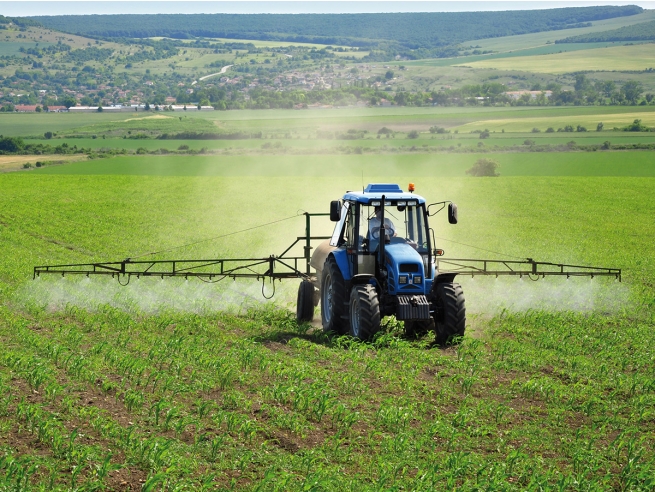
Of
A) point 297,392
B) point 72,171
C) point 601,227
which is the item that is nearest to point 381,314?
point 297,392

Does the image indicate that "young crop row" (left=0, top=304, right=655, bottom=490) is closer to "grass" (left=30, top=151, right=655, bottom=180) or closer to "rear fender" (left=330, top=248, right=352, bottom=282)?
"rear fender" (left=330, top=248, right=352, bottom=282)

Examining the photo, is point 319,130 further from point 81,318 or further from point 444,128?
point 81,318

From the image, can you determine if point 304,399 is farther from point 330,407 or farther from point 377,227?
point 377,227

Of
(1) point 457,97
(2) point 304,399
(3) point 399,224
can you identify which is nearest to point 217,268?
(3) point 399,224

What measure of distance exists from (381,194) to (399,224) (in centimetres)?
66

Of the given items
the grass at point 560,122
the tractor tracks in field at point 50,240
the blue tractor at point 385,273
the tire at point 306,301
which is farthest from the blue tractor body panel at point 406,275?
the grass at point 560,122

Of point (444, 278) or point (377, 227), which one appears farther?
point (377, 227)

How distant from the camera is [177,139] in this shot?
97188mm

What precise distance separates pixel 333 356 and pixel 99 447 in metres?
5.36

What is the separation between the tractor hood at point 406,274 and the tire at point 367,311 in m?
0.40

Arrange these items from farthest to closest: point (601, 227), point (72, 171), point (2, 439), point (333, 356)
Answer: point (72, 171) < point (601, 227) < point (333, 356) < point (2, 439)

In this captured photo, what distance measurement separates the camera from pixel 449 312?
14.9 m

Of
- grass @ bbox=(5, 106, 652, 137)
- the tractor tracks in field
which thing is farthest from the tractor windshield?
grass @ bbox=(5, 106, 652, 137)

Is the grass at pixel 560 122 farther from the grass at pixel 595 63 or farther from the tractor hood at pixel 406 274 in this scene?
the tractor hood at pixel 406 274
